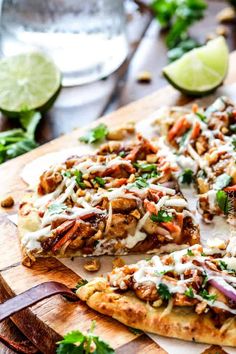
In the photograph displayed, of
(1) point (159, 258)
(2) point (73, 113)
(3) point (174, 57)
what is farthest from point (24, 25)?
(1) point (159, 258)

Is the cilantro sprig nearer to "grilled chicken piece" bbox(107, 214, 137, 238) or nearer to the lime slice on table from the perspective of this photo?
"grilled chicken piece" bbox(107, 214, 137, 238)

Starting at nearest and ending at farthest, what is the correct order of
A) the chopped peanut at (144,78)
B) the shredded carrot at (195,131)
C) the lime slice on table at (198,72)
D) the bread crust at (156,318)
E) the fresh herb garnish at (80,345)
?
the fresh herb garnish at (80,345), the bread crust at (156,318), the shredded carrot at (195,131), the lime slice on table at (198,72), the chopped peanut at (144,78)

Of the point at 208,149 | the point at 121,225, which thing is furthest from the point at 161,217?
the point at 208,149

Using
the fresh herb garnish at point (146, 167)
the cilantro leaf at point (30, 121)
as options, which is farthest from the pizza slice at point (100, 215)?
the cilantro leaf at point (30, 121)

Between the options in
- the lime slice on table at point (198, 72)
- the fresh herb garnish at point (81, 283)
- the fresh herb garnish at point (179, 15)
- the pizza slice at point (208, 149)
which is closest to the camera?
the fresh herb garnish at point (81, 283)

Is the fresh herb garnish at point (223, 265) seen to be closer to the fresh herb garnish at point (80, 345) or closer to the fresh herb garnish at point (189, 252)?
the fresh herb garnish at point (189, 252)

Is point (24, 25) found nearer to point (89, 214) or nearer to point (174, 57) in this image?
point (174, 57)

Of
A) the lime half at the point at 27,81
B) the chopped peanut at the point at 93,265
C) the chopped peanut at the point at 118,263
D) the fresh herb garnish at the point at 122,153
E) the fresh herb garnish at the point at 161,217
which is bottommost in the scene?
the chopped peanut at the point at 118,263
